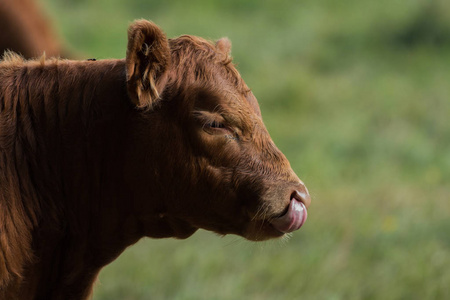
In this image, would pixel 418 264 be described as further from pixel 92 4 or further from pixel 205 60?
pixel 92 4

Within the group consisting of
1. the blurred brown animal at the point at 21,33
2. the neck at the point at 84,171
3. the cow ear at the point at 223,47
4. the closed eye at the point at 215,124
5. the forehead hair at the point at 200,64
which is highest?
the blurred brown animal at the point at 21,33

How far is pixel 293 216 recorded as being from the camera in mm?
3170

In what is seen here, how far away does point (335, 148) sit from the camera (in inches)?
359

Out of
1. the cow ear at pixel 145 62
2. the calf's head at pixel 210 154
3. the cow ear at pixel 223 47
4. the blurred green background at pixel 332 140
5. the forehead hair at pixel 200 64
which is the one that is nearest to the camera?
the cow ear at pixel 145 62

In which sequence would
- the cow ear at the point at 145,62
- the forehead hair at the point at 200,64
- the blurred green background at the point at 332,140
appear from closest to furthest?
1. the cow ear at the point at 145,62
2. the forehead hair at the point at 200,64
3. the blurred green background at the point at 332,140

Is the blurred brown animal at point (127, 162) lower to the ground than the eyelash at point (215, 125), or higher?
lower

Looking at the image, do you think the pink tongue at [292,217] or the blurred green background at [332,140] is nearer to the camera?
the pink tongue at [292,217]

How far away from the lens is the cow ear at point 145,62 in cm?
310

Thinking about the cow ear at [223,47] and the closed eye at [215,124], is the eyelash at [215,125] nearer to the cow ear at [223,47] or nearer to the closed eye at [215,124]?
the closed eye at [215,124]

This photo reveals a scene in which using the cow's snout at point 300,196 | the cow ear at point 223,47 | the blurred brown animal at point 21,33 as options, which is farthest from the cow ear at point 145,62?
the blurred brown animal at point 21,33

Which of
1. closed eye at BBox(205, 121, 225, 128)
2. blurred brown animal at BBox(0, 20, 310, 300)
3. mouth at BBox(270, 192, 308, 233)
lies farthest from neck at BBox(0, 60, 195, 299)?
mouth at BBox(270, 192, 308, 233)

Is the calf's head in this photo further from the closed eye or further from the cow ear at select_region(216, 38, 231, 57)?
the cow ear at select_region(216, 38, 231, 57)

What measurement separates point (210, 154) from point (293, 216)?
450 mm

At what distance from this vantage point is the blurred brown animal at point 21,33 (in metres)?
7.80
